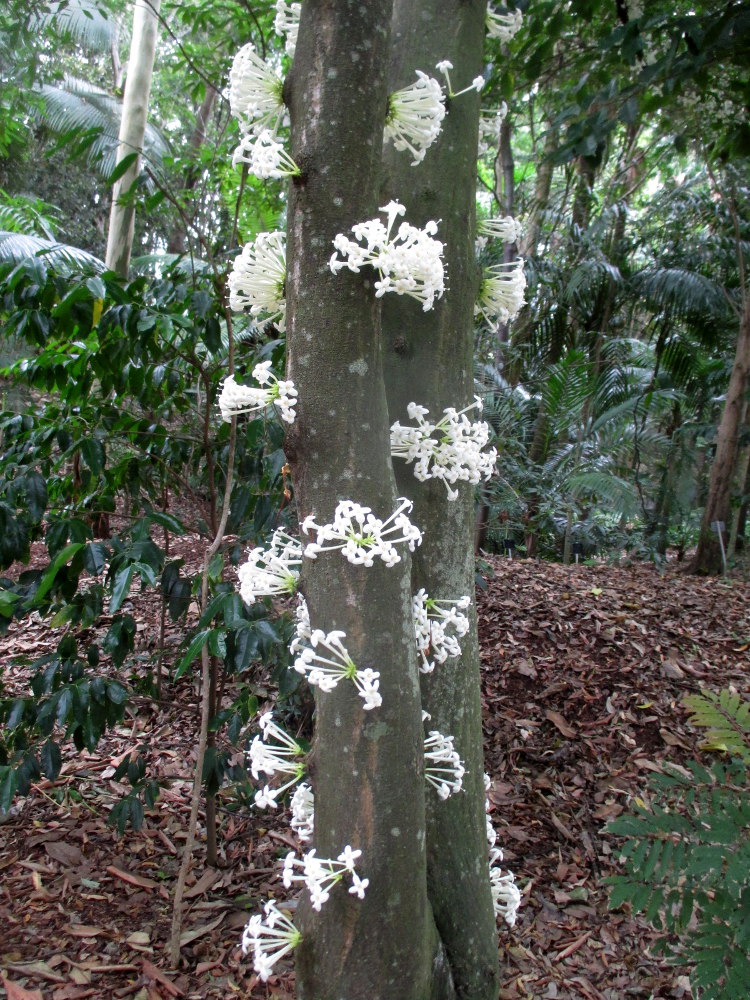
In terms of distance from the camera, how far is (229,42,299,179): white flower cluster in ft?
4.33

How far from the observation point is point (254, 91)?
1.46m

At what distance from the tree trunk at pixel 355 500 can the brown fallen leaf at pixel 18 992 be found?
3.78 ft

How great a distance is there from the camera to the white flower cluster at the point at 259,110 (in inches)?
52.0

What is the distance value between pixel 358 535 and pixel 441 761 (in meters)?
0.60

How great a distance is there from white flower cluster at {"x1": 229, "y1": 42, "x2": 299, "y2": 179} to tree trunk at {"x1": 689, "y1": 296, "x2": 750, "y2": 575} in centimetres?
591

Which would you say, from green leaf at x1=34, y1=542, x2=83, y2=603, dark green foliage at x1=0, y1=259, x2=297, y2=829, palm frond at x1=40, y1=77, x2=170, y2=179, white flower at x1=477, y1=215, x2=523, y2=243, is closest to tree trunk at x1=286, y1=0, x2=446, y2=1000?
white flower at x1=477, y1=215, x2=523, y2=243

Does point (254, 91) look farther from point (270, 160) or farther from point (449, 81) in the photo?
point (449, 81)

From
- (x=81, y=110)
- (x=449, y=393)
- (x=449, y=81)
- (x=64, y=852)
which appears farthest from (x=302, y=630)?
(x=81, y=110)

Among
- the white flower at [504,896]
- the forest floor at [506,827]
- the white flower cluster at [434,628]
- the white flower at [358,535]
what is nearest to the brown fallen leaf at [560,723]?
the forest floor at [506,827]

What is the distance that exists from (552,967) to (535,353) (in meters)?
6.83

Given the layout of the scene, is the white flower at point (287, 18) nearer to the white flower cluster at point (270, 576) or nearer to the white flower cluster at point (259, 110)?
the white flower cluster at point (259, 110)

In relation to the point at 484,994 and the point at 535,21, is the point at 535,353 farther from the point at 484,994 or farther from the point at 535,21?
the point at 484,994

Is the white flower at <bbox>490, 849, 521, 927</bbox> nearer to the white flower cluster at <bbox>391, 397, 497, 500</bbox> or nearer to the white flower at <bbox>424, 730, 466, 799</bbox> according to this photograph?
the white flower at <bbox>424, 730, 466, 799</bbox>

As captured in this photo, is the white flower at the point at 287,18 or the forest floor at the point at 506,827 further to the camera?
the forest floor at the point at 506,827
